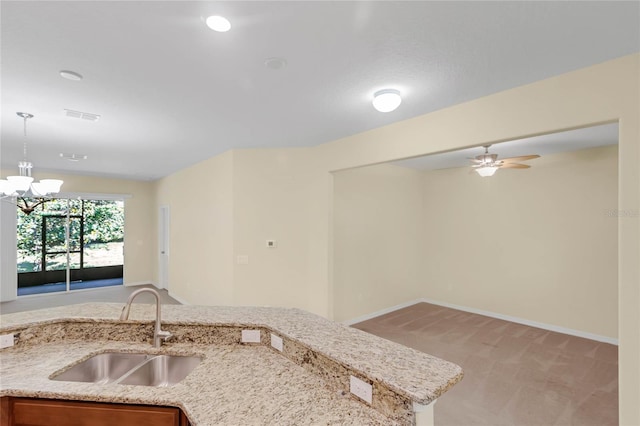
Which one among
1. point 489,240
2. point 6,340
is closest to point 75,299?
point 6,340

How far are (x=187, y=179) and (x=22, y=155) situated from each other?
2.35 m

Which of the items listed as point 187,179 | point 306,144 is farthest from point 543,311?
point 187,179

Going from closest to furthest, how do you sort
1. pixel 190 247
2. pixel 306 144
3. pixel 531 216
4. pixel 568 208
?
pixel 306 144 < pixel 568 208 < pixel 531 216 < pixel 190 247

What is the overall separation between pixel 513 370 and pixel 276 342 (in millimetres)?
2979

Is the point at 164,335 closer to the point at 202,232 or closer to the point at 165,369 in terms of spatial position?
the point at 165,369

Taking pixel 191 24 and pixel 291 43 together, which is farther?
pixel 291 43

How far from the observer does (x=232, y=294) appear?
410 cm

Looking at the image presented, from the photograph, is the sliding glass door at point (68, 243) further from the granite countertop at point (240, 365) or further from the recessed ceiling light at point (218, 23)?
the recessed ceiling light at point (218, 23)

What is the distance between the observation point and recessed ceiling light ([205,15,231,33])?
4.86ft

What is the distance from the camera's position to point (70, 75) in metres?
2.05

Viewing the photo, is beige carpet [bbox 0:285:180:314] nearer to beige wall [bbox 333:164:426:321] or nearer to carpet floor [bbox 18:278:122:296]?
carpet floor [bbox 18:278:122:296]

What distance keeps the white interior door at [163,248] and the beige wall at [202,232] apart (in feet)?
1.79

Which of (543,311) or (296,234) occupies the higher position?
(296,234)

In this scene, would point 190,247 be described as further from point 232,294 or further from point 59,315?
point 59,315
